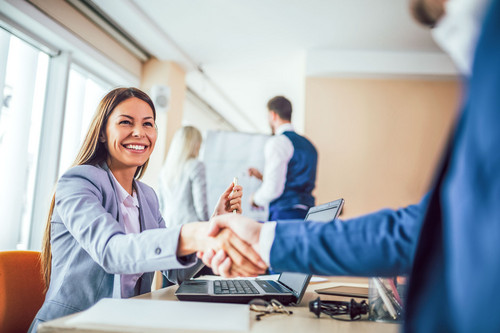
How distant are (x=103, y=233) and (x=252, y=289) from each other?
403mm

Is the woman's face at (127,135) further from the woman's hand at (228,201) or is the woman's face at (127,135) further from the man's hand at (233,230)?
the man's hand at (233,230)

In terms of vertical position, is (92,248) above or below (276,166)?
below

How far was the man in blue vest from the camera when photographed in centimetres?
301

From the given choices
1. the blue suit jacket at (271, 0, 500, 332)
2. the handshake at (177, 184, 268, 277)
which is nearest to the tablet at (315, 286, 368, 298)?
the handshake at (177, 184, 268, 277)

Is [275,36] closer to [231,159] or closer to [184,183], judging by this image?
[231,159]

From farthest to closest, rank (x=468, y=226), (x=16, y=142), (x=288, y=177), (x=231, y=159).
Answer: (x=231, y=159) < (x=288, y=177) < (x=16, y=142) < (x=468, y=226)

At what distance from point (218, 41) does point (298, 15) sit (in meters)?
0.95

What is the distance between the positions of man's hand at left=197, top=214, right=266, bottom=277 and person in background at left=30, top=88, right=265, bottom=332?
2 cm

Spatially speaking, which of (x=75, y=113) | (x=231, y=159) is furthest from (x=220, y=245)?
(x=231, y=159)

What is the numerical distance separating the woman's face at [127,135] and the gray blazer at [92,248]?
101mm

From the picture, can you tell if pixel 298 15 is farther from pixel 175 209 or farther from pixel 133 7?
Answer: pixel 175 209

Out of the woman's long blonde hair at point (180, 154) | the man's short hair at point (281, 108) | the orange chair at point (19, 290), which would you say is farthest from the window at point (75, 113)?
the orange chair at point (19, 290)

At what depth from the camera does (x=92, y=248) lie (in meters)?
1.00

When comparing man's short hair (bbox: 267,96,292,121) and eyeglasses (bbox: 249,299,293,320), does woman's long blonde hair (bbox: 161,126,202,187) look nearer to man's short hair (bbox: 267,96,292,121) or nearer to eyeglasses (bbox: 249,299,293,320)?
man's short hair (bbox: 267,96,292,121)
